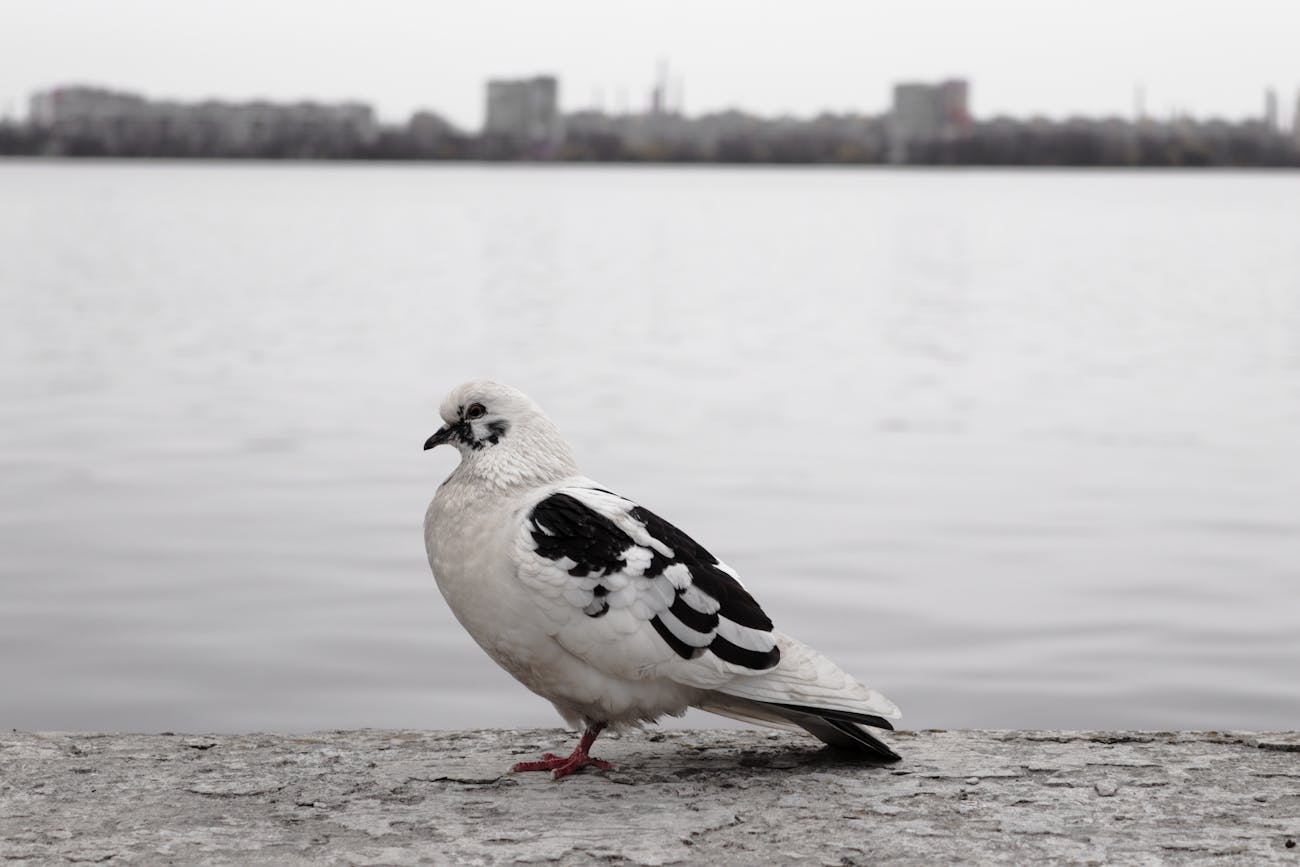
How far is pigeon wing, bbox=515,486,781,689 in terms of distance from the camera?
4.86 metres

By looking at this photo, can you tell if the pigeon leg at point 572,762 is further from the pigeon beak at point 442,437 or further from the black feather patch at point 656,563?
the pigeon beak at point 442,437

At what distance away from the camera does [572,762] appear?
5.27 metres

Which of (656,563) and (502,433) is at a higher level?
(502,433)

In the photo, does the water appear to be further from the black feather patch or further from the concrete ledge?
the black feather patch

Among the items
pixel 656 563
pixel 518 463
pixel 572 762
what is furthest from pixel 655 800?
pixel 518 463

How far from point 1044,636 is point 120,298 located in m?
26.3

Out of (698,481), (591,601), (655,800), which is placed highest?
(591,601)

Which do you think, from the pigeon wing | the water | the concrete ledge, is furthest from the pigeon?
the water

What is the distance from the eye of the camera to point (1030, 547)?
11.7m

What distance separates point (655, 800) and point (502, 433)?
1166 millimetres

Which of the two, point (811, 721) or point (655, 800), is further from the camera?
point (811, 721)

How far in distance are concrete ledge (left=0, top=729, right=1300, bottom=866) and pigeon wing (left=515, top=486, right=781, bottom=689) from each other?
41cm

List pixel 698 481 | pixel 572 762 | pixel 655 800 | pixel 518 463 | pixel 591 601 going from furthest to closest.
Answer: pixel 698 481, pixel 572 762, pixel 518 463, pixel 655 800, pixel 591 601

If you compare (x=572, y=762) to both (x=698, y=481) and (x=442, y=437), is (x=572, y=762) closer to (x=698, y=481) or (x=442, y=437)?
(x=442, y=437)
